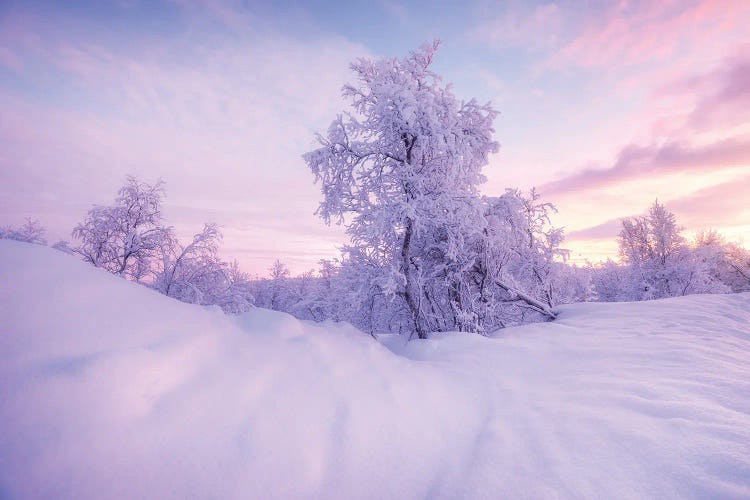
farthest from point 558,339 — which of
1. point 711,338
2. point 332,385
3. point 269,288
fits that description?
point 269,288

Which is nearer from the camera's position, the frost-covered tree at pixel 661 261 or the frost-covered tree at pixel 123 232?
the frost-covered tree at pixel 123 232

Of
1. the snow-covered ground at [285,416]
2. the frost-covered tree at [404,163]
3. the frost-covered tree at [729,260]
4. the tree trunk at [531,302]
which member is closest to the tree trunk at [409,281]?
the frost-covered tree at [404,163]

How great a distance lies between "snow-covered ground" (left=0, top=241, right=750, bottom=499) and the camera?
1598 mm

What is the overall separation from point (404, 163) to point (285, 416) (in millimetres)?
5256

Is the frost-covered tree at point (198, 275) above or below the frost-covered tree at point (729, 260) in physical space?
below

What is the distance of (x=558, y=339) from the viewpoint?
495 centimetres

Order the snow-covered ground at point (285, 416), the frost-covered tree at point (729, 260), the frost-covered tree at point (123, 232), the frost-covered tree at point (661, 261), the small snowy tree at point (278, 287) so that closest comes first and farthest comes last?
the snow-covered ground at point (285, 416), the frost-covered tree at point (123, 232), the frost-covered tree at point (661, 261), the frost-covered tree at point (729, 260), the small snowy tree at point (278, 287)

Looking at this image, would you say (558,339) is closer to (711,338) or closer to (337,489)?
(711,338)

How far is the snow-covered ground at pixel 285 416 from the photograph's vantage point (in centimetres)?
160

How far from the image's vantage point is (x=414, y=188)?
618 cm

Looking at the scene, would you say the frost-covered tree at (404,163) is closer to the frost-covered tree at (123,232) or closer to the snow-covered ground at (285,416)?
the snow-covered ground at (285,416)

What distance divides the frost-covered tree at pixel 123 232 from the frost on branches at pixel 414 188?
36.5ft

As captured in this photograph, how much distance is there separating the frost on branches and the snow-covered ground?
3256 millimetres

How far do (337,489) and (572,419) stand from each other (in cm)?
186
